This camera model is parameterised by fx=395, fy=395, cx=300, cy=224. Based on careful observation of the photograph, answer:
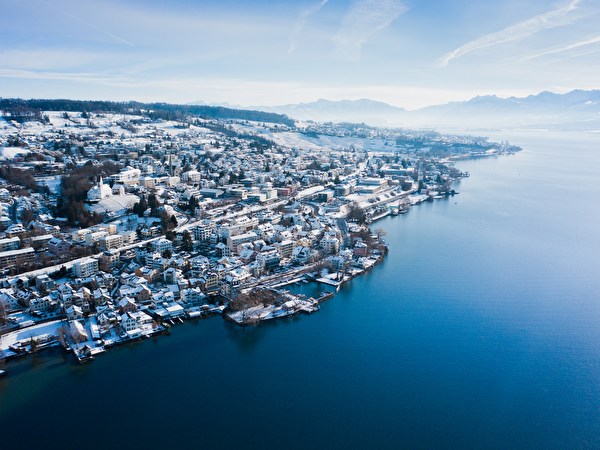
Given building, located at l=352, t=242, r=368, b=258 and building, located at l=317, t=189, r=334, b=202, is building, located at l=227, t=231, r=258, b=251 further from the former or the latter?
building, located at l=317, t=189, r=334, b=202

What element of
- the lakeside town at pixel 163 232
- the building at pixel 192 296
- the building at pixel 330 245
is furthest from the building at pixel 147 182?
the building at pixel 192 296

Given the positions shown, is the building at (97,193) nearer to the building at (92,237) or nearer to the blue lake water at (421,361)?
the building at (92,237)

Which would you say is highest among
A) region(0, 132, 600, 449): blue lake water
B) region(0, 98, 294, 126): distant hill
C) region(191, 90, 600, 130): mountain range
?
region(191, 90, 600, 130): mountain range

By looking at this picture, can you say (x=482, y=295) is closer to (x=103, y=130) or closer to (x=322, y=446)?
(x=322, y=446)

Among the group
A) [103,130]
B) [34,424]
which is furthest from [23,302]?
[103,130]

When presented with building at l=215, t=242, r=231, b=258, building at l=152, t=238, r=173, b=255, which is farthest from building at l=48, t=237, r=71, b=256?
building at l=215, t=242, r=231, b=258
